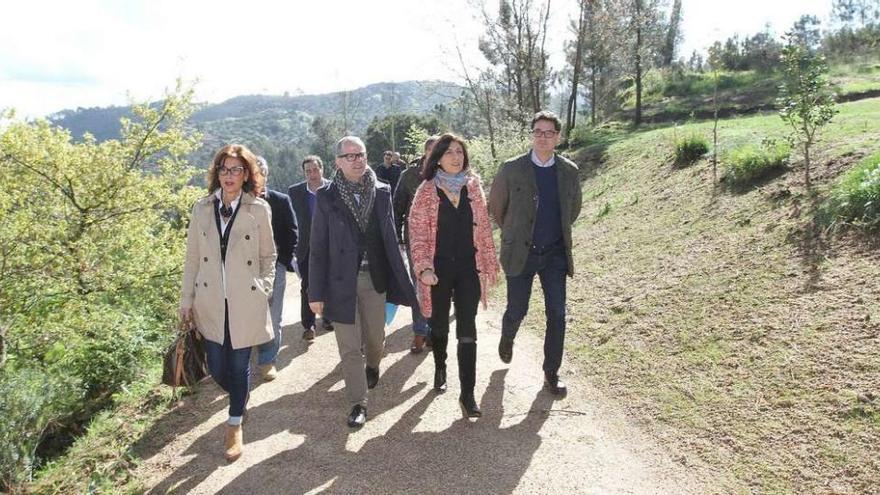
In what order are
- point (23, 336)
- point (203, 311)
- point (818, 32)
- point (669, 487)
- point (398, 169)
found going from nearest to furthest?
1. point (669, 487)
2. point (203, 311)
3. point (23, 336)
4. point (398, 169)
5. point (818, 32)

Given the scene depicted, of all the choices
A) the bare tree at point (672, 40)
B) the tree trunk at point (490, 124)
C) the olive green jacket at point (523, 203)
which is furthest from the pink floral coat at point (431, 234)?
the bare tree at point (672, 40)

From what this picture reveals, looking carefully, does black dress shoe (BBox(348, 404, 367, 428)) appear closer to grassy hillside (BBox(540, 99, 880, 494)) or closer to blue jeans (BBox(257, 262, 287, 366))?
blue jeans (BBox(257, 262, 287, 366))

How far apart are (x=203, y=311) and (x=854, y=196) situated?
5.58 meters

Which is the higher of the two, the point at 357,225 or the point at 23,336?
the point at 357,225

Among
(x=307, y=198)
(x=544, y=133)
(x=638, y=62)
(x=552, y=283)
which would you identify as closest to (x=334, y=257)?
(x=552, y=283)

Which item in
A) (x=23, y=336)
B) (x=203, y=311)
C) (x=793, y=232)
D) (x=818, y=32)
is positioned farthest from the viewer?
(x=818, y=32)

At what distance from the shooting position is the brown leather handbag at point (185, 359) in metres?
3.71

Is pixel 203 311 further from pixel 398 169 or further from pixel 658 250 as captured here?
pixel 658 250

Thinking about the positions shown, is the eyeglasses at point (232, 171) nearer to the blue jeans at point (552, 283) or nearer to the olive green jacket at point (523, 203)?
the olive green jacket at point (523, 203)

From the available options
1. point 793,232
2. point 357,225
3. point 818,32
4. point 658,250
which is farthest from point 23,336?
point 818,32

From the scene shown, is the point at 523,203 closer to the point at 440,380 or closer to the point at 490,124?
the point at 440,380

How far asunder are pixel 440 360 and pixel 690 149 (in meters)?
6.73

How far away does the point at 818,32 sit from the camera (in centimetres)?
3297

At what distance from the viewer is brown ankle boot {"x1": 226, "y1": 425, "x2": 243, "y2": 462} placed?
366cm
